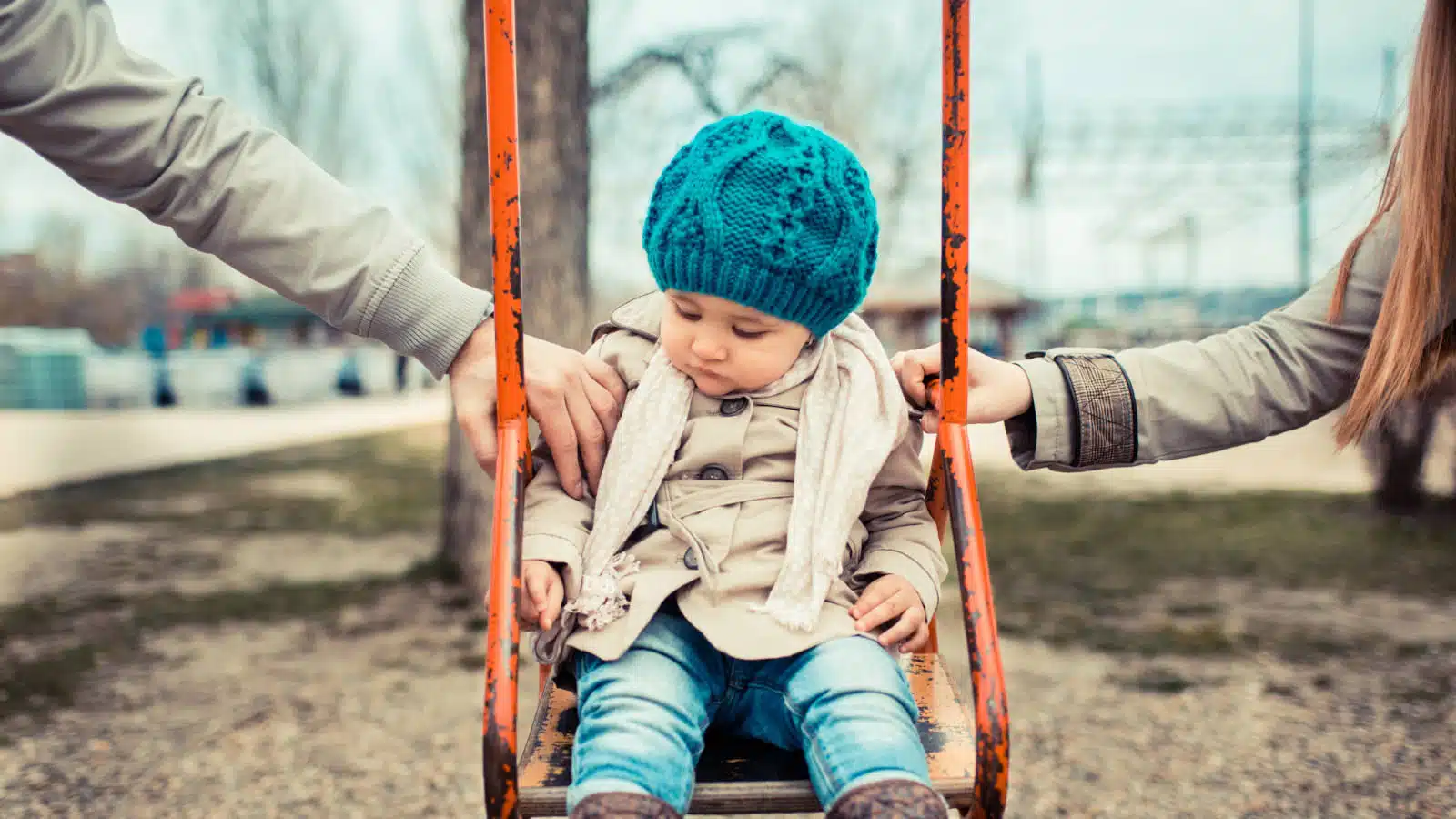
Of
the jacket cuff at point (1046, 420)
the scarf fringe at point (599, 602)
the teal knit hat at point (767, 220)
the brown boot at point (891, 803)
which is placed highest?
the teal knit hat at point (767, 220)

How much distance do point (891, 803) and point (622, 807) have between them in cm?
29

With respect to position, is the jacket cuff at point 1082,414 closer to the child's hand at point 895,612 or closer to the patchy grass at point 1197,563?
the child's hand at point 895,612

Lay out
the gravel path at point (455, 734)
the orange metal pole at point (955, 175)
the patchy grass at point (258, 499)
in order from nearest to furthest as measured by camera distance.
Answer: the orange metal pole at point (955, 175), the gravel path at point (455, 734), the patchy grass at point (258, 499)

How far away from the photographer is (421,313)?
1.63 m

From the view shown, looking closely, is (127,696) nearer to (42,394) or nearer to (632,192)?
(632,192)

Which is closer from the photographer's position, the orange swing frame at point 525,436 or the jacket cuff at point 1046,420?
the orange swing frame at point 525,436

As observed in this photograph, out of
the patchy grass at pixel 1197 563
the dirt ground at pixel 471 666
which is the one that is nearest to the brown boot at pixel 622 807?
the dirt ground at pixel 471 666

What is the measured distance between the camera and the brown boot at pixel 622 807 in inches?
49.1

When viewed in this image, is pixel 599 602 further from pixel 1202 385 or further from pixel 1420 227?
pixel 1420 227

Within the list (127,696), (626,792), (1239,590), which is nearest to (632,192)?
(127,696)

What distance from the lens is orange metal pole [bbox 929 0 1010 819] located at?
4.51 ft

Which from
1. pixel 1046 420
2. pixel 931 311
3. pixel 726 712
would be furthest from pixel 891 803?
pixel 931 311

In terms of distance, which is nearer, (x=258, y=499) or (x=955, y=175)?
(x=955, y=175)

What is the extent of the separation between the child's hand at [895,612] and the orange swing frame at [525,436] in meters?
0.13
